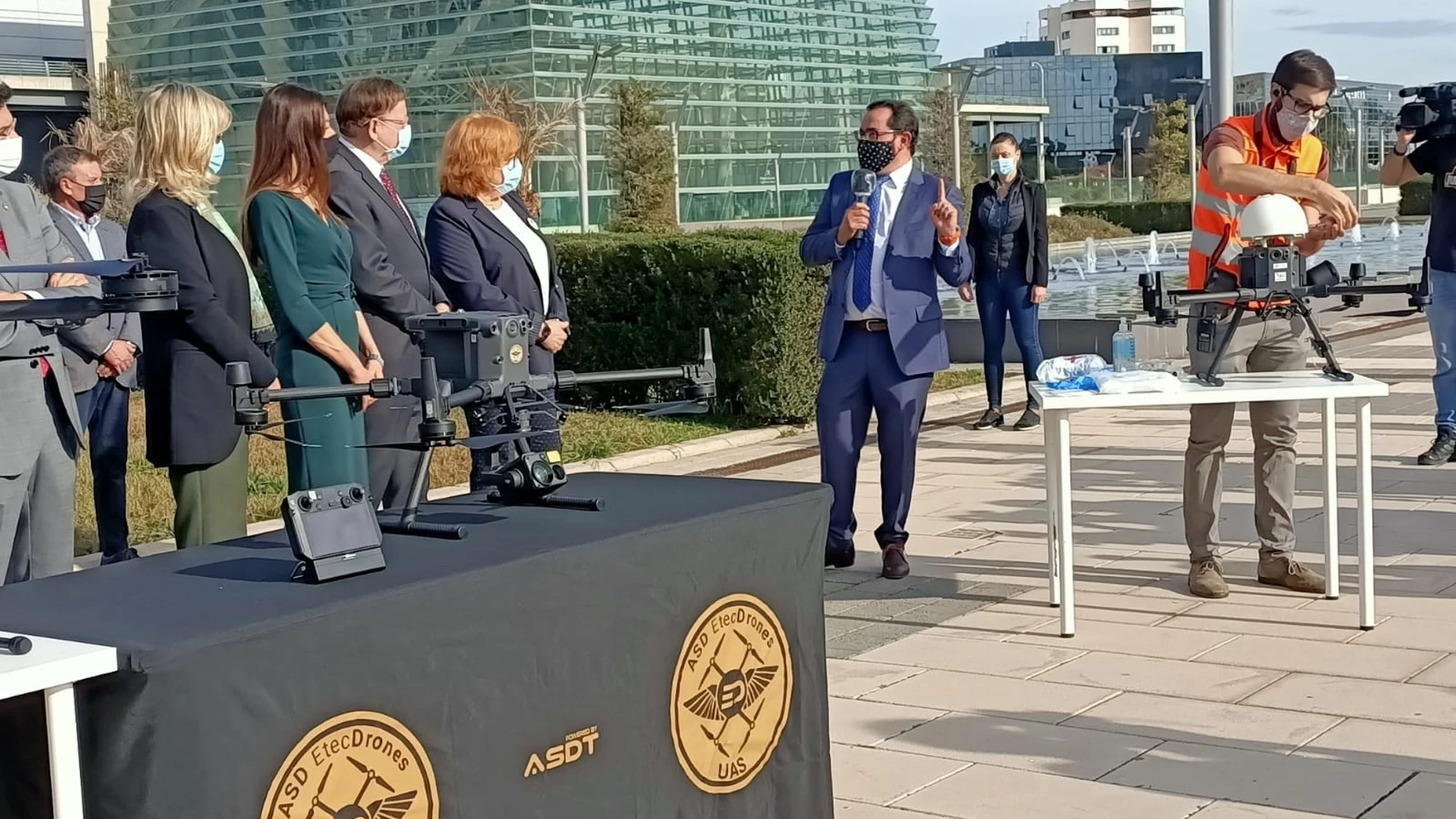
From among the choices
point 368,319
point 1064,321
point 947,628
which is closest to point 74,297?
point 368,319

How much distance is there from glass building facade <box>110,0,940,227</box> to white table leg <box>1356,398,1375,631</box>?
33.6 metres

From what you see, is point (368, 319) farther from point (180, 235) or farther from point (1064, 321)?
point (1064, 321)

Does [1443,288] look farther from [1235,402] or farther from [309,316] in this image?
[309,316]

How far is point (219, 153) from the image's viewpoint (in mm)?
5227

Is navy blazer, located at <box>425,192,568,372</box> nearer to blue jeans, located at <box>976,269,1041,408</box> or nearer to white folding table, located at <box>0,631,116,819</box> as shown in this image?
white folding table, located at <box>0,631,116,819</box>

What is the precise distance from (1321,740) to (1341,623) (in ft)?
4.59

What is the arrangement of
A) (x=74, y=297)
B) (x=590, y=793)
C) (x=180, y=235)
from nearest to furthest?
(x=74, y=297), (x=590, y=793), (x=180, y=235)

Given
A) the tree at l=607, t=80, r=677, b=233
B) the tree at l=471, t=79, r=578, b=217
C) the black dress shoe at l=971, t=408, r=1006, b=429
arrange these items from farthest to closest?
the tree at l=607, t=80, r=677, b=233 → the tree at l=471, t=79, r=578, b=217 → the black dress shoe at l=971, t=408, r=1006, b=429

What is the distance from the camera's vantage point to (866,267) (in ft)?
22.2

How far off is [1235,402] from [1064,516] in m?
0.74

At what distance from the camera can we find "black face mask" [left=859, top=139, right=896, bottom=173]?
22.1 feet

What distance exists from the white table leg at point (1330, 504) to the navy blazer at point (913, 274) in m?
1.53

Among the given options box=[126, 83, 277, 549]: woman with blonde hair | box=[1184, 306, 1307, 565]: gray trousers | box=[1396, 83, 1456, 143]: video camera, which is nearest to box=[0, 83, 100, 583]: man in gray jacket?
box=[126, 83, 277, 549]: woman with blonde hair

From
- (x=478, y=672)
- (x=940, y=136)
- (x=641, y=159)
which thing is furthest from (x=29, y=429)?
(x=940, y=136)
